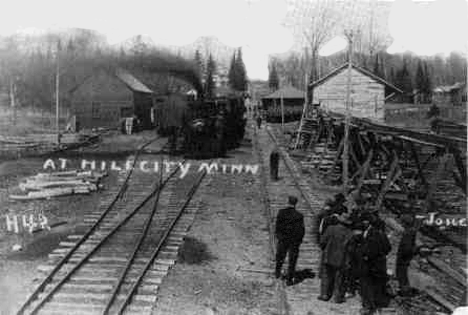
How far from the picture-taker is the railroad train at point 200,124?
75.0 ft

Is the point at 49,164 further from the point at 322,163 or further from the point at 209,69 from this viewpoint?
the point at 322,163

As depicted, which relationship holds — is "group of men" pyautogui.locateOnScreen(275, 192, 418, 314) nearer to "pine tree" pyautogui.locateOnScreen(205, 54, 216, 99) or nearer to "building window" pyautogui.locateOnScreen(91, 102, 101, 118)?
"pine tree" pyautogui.locateOnScreen(205, 54, 216, 99)

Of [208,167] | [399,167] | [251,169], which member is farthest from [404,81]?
[399,167]

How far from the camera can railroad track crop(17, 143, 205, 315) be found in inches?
301

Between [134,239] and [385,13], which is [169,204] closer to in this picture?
[134,239]

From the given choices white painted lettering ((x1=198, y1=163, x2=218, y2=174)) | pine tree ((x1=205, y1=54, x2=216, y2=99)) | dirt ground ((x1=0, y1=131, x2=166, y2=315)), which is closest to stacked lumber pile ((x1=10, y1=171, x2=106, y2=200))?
dirt ground ((x1=0, y1=131, x2=166, y2=315))

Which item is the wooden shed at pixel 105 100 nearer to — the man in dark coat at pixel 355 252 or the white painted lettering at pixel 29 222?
the white painted lettering at pixel 29 222

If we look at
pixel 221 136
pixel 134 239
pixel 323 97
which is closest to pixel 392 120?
pixel 323 97

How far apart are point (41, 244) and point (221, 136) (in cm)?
1355

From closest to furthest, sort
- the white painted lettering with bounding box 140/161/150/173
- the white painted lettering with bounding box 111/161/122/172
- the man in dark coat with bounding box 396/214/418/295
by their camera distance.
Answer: the man in dark coat with bounding box 396/214/418/295
the white painted lettering with bounding box 111/161/122/172
the white painted lettering with bounding box 140/161/150/173

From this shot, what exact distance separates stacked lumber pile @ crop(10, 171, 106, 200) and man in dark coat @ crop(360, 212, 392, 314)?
32.7 ft

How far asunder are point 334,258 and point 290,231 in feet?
3.35

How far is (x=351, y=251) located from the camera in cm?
782

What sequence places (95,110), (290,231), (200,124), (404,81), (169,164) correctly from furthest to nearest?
(404,81) → (95,110) → (200,124) → (169,164) → (290,231)
